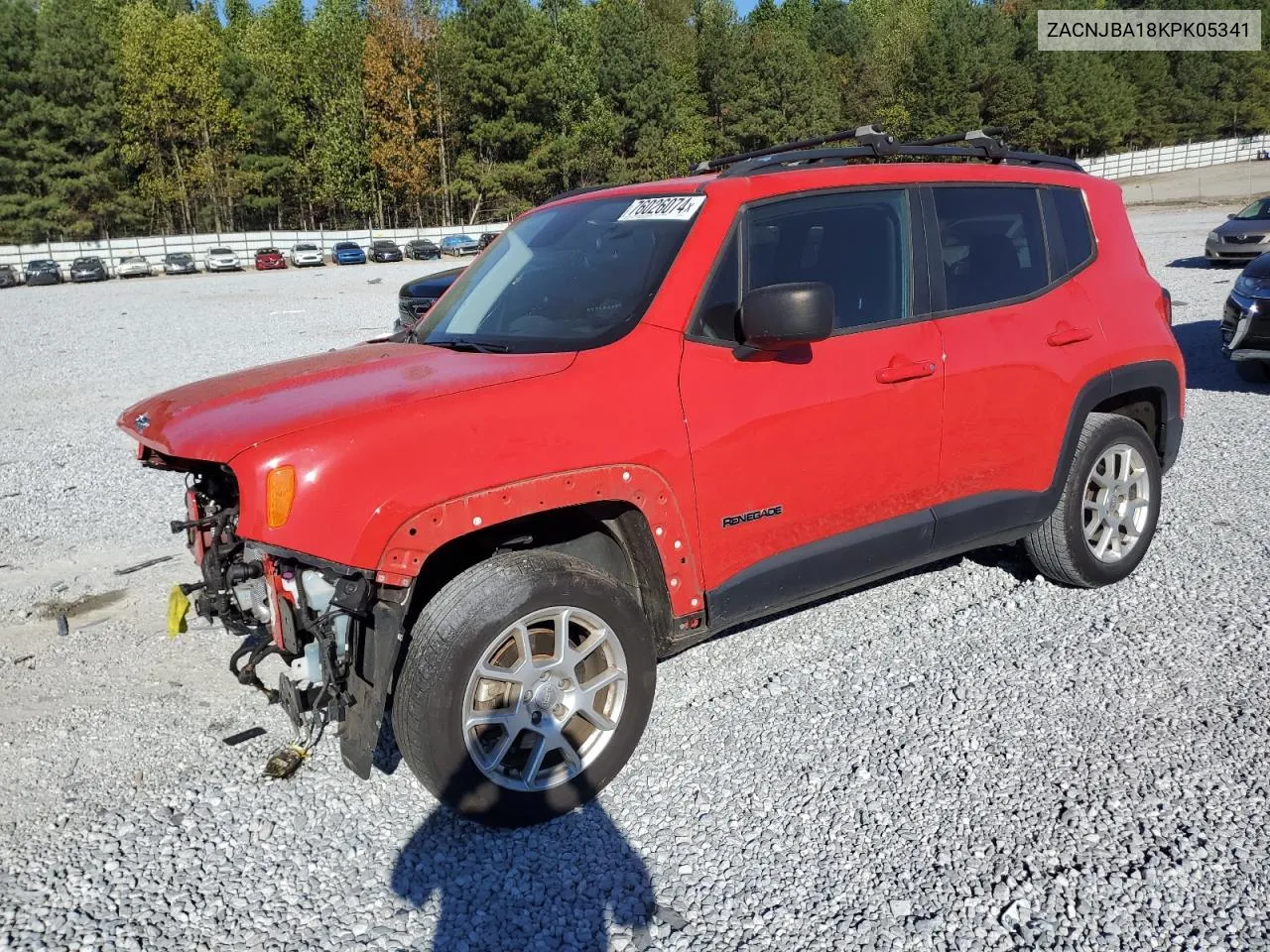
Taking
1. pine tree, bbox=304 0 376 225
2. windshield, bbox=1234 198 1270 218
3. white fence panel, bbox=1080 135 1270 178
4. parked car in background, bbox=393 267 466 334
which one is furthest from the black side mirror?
white fence panel, bbox=1080 135 1270 178

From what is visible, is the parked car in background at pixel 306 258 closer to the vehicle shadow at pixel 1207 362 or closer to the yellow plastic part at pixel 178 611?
the vehicle shadow at pixel 1207 362

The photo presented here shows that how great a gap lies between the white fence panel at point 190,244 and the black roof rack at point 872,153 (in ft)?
158

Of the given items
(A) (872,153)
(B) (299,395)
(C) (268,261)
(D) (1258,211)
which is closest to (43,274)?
(C) (268,261)

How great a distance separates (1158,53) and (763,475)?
10561cm

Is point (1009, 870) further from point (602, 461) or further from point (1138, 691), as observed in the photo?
point (602, 461)

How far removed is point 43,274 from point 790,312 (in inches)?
1817

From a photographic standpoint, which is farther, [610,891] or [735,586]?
[735,586]

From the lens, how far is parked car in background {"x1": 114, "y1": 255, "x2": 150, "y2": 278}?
149 ft

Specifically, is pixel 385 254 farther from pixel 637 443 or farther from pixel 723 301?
pixel 637 443

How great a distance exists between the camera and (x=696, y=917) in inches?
106

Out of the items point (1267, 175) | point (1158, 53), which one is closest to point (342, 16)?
point (1267, 175)

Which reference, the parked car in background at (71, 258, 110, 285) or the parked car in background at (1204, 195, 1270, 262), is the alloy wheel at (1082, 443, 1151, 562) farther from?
the parked car in background at (71, 258, 110, 285)

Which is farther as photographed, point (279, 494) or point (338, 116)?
point (338, 116)

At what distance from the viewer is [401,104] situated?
209ft
